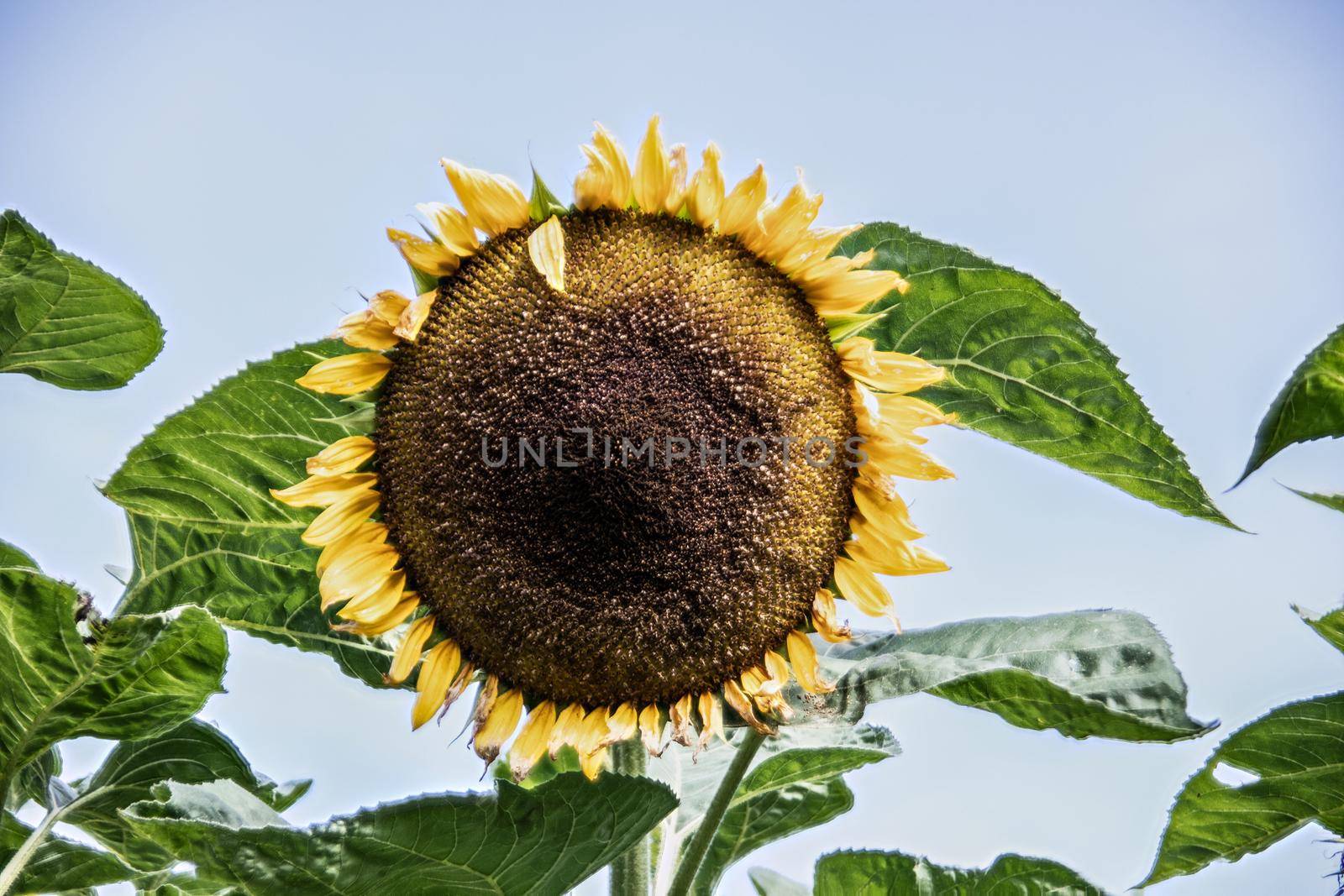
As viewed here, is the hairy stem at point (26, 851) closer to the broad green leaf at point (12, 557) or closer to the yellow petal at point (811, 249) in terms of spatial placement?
the broad green leaf at point (12, 557)

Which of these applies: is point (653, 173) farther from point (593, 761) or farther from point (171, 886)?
point (171, 886)

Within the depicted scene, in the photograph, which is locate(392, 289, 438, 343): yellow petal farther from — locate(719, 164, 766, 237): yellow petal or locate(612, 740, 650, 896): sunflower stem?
locate(612, 740, 650, 896): sunflower stem

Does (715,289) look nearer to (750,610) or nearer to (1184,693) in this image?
(750,610)

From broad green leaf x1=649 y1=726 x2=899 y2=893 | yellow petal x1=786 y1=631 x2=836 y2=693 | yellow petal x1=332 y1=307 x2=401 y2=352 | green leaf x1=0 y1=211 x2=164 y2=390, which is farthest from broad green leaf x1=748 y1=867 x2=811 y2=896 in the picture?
green leaf x1=0 y1=211 x2=164 y2=390

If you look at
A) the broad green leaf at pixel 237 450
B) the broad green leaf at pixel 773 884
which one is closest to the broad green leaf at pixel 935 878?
the broad green leaf at pixel 773 884

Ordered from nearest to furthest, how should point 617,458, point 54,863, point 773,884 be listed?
1. point 617,458
2. point 54,863
3. point 773,884

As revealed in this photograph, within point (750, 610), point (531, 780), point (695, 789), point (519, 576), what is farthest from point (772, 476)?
point (531, 780)

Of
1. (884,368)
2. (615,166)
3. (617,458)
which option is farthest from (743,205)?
(617,458)
